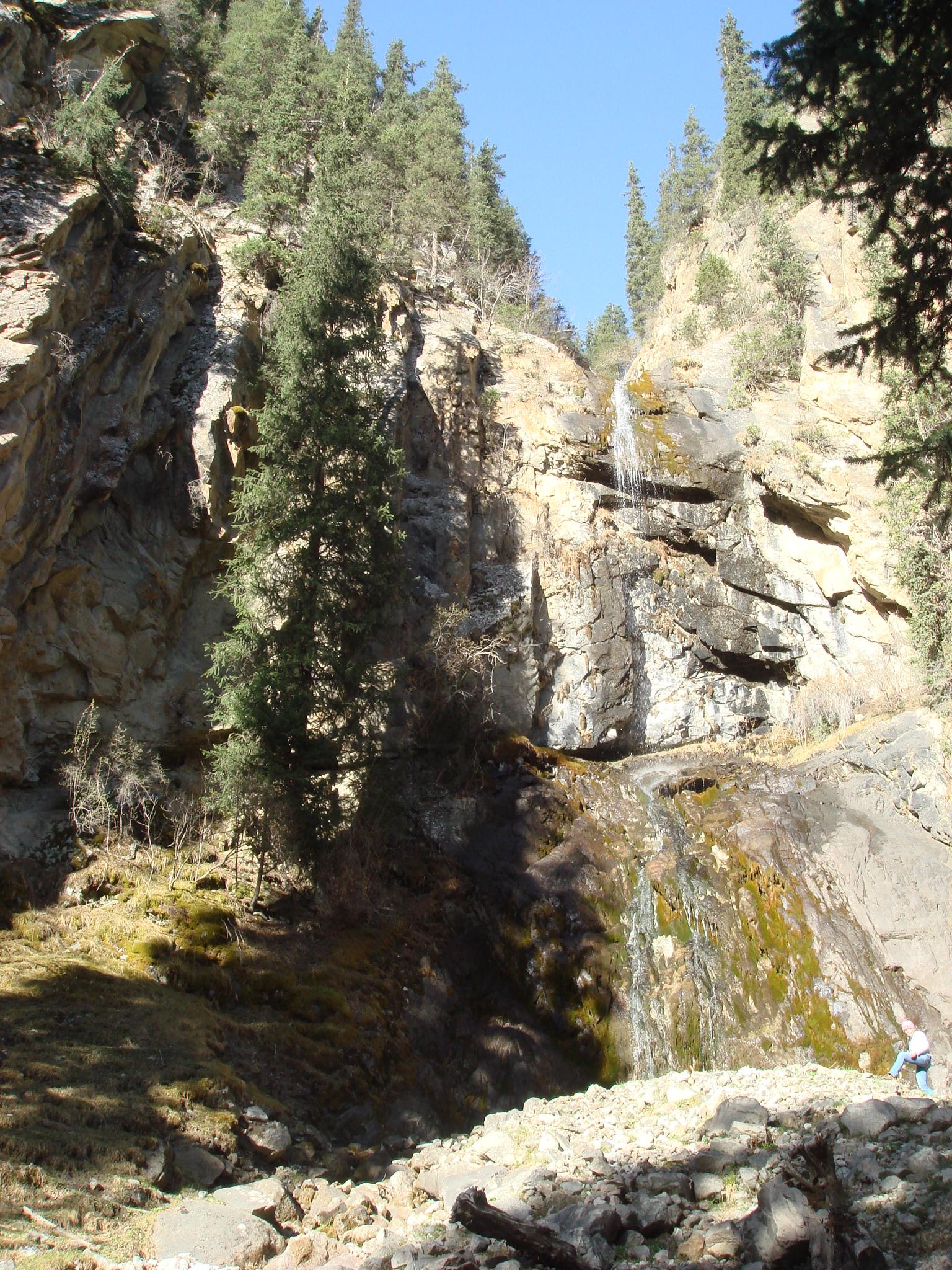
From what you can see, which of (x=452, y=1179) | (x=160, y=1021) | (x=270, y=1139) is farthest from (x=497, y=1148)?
(x=160, y=1021)

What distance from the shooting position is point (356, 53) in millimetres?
37938

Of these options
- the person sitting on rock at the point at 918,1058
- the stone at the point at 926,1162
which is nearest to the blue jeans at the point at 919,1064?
the person sitting on rock at the point at 918,1058

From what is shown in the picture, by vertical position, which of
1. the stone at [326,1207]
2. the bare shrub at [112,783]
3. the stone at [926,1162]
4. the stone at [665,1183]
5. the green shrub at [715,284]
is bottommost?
the stone at [326,1207]

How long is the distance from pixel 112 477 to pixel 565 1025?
10906 millimetres

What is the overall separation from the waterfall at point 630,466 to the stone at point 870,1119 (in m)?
17.5

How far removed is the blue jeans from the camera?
1134 centimetres

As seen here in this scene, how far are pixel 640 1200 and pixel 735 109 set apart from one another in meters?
44.6

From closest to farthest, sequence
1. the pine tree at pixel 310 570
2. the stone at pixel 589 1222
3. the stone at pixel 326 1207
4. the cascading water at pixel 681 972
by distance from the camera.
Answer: the stone at pixel 589 1222 < the stone at pixel 326 1207 < the pine tree at pixel 310 570 < the cascading water at pixel 681 972

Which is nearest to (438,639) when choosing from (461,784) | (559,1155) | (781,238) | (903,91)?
(461,784)

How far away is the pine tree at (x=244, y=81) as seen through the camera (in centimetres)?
2364

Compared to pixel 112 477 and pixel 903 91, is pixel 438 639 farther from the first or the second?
pixel 903 91

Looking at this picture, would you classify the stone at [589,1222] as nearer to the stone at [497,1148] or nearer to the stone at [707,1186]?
the stone at [707,1186]

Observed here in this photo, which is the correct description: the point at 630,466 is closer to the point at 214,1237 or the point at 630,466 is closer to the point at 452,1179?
the point at 452,1179

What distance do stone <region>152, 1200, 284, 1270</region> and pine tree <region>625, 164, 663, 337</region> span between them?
43460 mm
